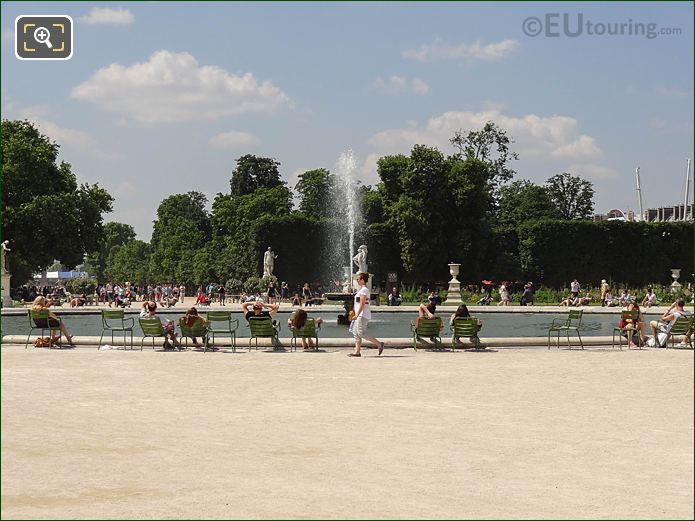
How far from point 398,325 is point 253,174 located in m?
55.3

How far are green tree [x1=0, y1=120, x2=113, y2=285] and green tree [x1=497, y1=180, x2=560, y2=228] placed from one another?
33824 mm

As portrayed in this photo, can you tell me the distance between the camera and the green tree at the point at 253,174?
8031cm

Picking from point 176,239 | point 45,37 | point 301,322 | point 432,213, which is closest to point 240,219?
point 176,239

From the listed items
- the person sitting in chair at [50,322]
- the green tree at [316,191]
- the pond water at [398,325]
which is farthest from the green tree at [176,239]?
the person sitting in chair at [50,322]

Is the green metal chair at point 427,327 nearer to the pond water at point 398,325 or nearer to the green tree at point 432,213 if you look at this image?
the pond water at point 398,325

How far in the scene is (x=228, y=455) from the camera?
7660 mm

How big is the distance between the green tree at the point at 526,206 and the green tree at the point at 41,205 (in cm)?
3382

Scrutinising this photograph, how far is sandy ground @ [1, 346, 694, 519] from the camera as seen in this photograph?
6.26 meters

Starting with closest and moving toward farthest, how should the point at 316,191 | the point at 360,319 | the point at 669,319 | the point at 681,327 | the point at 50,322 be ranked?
the point at 360,319 < the point at 50,322 < the point at 681,327 < the point at 669,319 < the point at 316,191

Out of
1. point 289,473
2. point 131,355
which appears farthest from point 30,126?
point 289,473

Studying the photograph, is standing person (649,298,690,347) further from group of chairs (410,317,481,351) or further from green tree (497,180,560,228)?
green tree (497,180,560,228)

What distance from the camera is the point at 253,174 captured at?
8081 centimetres

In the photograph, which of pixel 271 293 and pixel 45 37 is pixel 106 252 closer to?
pixel 271 293

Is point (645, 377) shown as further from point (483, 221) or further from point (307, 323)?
point (483, 221)
